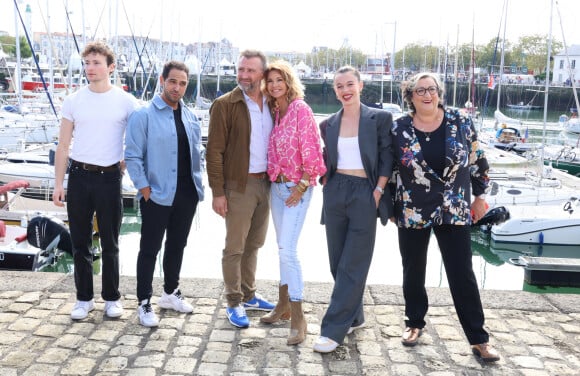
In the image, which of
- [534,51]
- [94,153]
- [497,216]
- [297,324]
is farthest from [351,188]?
[534,51]

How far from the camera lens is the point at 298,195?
12.3 ft

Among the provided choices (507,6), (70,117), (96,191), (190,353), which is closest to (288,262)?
(190,353)

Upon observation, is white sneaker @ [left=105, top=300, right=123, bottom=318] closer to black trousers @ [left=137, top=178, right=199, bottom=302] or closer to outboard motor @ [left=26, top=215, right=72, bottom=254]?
black trousers @ [left=137, top=178, right=199, bottom=302]

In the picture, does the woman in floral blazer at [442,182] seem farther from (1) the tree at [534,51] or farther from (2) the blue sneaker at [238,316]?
(1) the tree at [534,51]

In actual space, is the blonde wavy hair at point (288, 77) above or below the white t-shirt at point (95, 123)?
above

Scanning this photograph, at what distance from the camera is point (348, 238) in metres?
3.69

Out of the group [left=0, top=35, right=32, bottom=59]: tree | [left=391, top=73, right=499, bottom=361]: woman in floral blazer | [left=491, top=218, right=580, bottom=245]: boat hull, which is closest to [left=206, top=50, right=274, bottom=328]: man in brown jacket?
[left=391, top=73, right=499, bottom=361]: woman in floral blazer

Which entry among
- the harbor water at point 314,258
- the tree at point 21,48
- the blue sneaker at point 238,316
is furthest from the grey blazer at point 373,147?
the tree at point 21,48

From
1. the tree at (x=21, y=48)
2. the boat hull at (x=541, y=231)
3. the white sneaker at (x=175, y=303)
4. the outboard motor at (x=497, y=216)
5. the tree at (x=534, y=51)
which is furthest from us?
the tree at (x=534, y=51)

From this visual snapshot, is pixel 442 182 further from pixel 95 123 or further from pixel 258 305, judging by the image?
pixel 95 123

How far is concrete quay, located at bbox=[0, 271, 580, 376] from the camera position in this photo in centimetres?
339

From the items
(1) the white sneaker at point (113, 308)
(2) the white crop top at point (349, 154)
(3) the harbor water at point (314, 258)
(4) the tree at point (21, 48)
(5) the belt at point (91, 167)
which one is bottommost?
(3) the harbor water at point (314, 258)

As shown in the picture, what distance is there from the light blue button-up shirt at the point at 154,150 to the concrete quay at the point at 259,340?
35.1 inches

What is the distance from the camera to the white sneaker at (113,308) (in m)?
4.07
